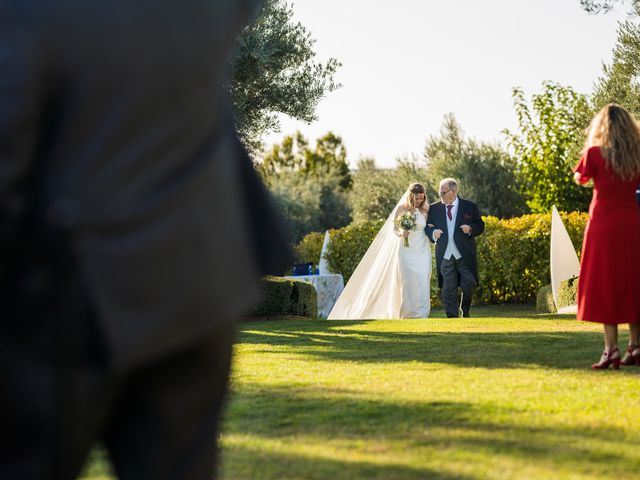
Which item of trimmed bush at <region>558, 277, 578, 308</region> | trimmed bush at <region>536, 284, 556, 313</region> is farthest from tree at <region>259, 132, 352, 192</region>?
trimmed bush at <region>558, 277, 578, 308</region>

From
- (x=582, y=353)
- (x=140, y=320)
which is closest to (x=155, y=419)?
(x=140, y=320)

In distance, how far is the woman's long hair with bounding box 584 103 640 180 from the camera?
769cm

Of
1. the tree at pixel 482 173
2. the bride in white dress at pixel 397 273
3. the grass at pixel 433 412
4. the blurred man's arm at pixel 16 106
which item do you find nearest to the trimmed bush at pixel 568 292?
the bride in white dress at pixel 397 273

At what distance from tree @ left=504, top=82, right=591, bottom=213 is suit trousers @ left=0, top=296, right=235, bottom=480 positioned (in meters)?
27.5

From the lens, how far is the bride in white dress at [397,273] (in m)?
17.8

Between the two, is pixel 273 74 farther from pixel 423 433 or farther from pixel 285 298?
pixel 423 433

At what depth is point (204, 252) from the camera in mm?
1781

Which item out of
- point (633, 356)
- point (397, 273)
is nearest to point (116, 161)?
point (633, 356)

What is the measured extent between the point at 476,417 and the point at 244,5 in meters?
3.96

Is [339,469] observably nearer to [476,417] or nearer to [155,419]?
[476,417]

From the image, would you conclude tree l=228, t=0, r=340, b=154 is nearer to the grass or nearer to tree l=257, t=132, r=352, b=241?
the grass

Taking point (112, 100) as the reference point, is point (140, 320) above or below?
below

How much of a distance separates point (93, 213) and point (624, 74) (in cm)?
2461

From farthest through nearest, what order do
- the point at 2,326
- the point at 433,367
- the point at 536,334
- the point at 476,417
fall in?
the point at 536,334 < the point at 433,367 < the point at 476,417 < the point at 2,326
